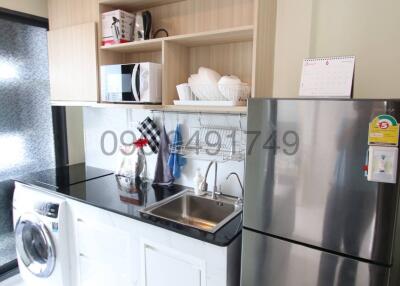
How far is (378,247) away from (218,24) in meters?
1.48

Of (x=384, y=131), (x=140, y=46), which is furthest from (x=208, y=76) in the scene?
(x=384, y=131)

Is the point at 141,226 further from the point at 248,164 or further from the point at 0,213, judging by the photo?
the point at 0,213

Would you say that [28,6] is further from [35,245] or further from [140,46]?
[35,245]

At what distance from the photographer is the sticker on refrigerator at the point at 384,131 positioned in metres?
0.95

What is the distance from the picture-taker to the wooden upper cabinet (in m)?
2.09

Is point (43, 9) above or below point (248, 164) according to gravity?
above

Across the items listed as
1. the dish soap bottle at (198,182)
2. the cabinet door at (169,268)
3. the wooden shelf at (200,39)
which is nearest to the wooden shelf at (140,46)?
the wooden shelf at (200,39)

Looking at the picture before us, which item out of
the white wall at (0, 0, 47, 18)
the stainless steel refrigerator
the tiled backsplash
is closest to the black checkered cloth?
the tiled backsplash

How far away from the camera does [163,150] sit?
2188mm

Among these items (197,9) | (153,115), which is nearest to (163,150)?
(153,115)

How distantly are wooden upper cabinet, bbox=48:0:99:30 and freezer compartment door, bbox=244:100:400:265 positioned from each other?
1.58m

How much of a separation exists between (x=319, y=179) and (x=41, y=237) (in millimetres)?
2094

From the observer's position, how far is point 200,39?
1716 mm

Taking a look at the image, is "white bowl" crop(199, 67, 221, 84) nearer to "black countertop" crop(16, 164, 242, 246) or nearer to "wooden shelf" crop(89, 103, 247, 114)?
"wooden shelf" crop(89, 103, 247, 114)
